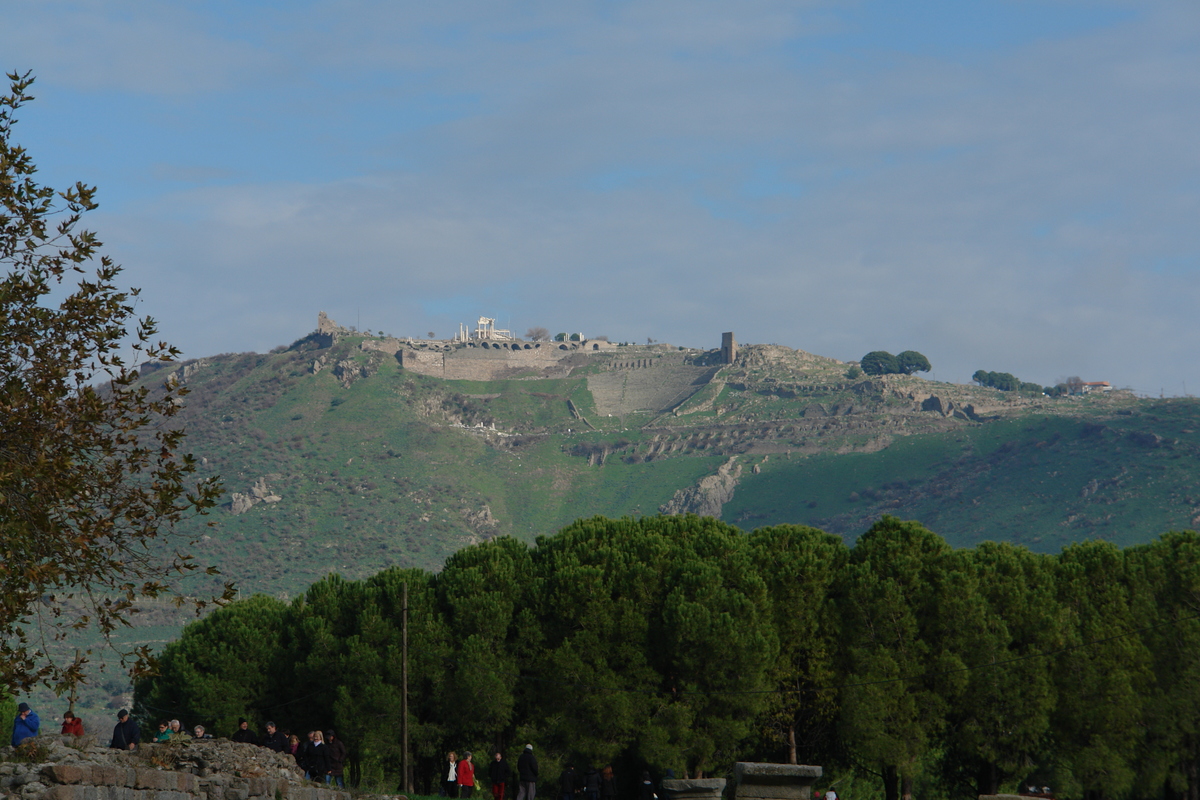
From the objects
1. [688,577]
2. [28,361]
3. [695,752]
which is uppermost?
[28,361]

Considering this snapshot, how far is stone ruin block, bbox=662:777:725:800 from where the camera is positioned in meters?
24.6

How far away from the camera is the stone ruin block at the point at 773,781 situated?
75.0 feet

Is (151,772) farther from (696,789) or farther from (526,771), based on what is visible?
(526,771)

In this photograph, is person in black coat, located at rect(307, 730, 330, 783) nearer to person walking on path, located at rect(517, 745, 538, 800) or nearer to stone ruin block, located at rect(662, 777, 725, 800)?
person walking on path, located at rect(517, 745, 538, 800)

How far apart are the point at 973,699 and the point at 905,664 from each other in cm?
250

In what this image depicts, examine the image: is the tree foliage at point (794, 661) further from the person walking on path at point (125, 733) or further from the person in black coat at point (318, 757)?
the person walking on path at point (125, 733)

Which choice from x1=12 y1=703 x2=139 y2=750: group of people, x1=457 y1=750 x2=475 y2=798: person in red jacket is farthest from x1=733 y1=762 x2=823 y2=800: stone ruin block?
x1=12 y1=703 x2=139 y2=750: group of people

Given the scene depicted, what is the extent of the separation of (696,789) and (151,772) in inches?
452

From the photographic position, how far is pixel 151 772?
57.7 ft

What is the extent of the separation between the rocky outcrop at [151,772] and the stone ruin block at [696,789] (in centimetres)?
676

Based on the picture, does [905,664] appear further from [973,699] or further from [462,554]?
[462,554]

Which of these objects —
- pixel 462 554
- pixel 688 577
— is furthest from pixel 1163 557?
pixel 462 554

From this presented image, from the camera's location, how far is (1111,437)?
191750 mm

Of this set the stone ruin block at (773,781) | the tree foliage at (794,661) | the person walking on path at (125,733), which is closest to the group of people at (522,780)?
the tree foliage at (794,661)
